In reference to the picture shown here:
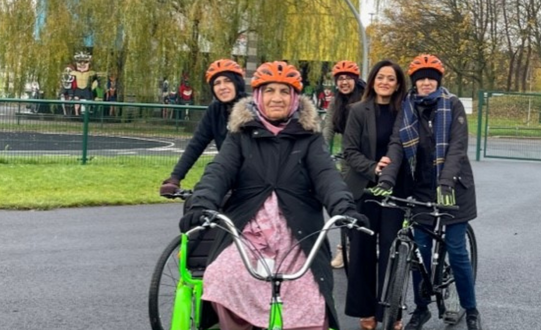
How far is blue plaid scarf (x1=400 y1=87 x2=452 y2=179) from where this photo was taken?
544cm

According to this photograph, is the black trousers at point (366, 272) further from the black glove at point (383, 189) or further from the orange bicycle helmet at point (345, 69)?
the orange bicycle helmet at point (345, 69)

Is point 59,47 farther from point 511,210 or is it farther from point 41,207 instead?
point 511,210

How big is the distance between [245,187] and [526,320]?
309 centimetres

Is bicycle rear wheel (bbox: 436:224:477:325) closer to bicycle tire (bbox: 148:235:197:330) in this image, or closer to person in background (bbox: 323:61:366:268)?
person in background (bbox: 323:61:366:268)

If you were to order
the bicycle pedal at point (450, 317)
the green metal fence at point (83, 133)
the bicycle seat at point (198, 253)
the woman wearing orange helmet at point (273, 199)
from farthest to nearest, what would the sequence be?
the green metal fence at point (83, 133) < the bicycle pedal at point (450, 317) < the bicycle seat at point (198, 253) < the woman wearing orange helmet at point (273, 199)

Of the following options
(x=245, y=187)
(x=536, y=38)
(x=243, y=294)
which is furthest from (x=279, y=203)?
(x=536, y=38)

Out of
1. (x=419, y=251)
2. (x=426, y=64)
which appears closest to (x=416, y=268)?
(x=419, y=251)

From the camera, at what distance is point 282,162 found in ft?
13.8

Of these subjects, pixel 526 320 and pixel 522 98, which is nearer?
pixel 526 320

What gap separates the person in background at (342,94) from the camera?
7223mm

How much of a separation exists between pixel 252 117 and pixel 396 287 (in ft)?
5.09

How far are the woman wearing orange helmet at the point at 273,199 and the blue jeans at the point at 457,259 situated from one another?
163cm

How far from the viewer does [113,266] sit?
25.1ft

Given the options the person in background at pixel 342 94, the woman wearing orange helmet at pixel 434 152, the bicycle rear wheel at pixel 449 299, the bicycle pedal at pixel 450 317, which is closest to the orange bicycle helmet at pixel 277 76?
the woman wearing orange helmet at pixel 434 152
